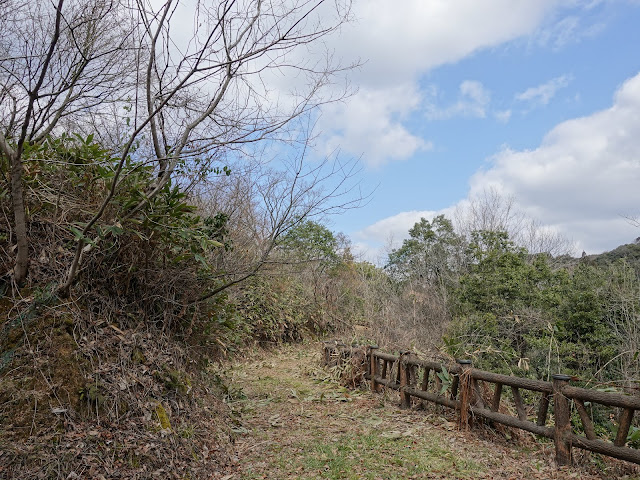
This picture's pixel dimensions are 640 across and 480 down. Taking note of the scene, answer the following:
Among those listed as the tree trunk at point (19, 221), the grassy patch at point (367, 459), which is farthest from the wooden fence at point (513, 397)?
the tree trunk at point (19, 221)

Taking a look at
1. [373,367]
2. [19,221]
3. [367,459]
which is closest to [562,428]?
[367,459]

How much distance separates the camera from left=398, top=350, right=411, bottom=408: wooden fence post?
6984mm

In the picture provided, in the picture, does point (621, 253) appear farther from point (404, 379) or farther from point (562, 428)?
point (562, 428)

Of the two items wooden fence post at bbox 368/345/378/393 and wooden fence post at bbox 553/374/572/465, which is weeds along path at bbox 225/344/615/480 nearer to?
wooden fence post at bbox 553/374/572/465

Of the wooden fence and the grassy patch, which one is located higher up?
the wooden fence

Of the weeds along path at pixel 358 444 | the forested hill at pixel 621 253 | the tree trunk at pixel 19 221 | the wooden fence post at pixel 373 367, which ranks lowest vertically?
the weeds along path at pixel 358 444

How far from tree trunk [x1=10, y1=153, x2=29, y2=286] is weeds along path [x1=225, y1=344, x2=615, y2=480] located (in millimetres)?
2728

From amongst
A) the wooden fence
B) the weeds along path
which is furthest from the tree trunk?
the wooden fence

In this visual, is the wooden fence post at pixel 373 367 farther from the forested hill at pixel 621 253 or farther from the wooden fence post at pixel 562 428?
the forested hill at pixel 621 253

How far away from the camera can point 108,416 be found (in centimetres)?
379

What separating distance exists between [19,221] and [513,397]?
636cm

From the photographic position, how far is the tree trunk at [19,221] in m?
3.71

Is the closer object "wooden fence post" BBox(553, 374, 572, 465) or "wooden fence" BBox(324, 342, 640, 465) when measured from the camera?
"wooden fence" BBox(324, 342, 640, 465)

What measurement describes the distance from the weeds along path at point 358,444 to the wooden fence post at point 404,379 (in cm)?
21
